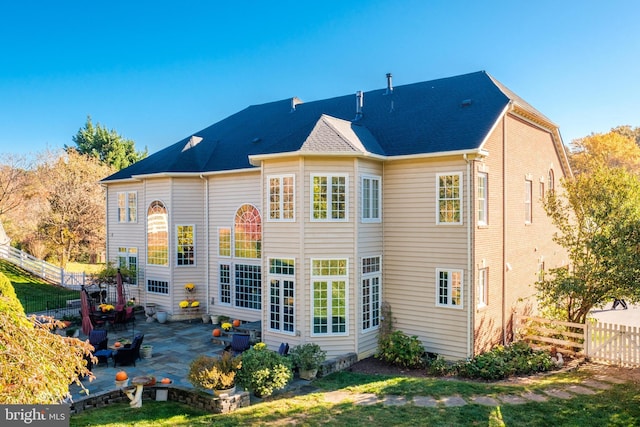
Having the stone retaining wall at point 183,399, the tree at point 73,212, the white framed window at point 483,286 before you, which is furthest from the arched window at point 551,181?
the tree at point 73,212

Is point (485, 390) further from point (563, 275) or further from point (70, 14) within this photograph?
point (70, 14)

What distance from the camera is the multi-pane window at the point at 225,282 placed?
18703 millimetres

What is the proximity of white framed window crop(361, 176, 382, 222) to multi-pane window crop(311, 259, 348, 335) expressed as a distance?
75.8 inches

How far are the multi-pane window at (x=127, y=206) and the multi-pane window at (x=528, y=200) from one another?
1904 cm

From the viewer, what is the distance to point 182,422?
9195 millimetres

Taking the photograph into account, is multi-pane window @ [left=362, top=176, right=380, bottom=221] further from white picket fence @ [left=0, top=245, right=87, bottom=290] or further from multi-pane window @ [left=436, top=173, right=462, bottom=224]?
white picket fence @ [left=0, top=245, right=87, bottom=290]

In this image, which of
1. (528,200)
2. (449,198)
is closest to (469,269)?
(449,198)

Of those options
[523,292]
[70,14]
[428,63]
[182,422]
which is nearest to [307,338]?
[182,422]

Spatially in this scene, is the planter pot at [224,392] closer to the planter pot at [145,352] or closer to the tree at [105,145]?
the planter pot at [145,352]

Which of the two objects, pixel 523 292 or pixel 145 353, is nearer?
pixel 145 353

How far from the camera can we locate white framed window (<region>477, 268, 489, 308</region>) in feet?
44.8

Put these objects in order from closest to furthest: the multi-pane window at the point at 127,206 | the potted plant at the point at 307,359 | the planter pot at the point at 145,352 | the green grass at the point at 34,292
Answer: the potted plant at the point at 307,359 < the planter pot at the point at 145,352 < the multi-pane window at the point at 127,206 < the green grass at the point at 34,292

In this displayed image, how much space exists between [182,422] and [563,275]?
1362 centimetres

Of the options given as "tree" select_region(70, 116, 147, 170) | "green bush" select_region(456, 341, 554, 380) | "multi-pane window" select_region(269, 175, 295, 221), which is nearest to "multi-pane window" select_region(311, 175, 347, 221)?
"multi-pane window" select_region(269, 175, 295, 221)
